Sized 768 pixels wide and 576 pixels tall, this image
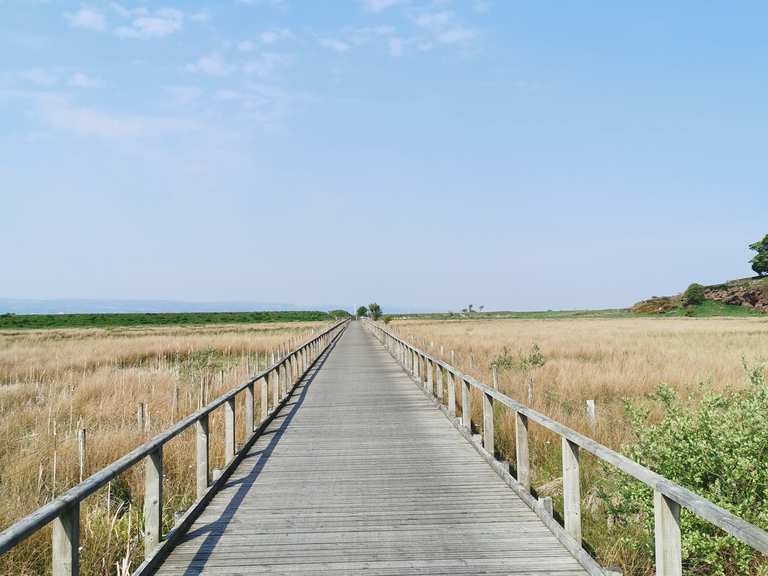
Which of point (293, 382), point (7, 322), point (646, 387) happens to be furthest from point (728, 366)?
point (7, 322)

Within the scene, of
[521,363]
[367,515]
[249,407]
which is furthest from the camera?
[521,363]

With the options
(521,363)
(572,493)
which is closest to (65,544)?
(572,493)

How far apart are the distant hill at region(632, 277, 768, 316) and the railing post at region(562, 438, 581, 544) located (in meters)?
95.7

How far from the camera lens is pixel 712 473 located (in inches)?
200

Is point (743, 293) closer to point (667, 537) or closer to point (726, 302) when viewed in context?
point (726, 302)

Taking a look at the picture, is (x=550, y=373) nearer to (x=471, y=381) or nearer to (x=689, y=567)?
(x=471, y=381)

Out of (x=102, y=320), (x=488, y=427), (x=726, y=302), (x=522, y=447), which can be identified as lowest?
(x=102, y=320)

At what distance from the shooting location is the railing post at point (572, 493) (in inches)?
187

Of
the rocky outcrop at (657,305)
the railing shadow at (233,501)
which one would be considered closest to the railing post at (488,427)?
the railing shadow at (233,501)

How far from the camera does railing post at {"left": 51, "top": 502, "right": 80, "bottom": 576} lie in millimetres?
3248

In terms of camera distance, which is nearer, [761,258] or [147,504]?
[147,504]

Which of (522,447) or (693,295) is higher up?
(693,295)

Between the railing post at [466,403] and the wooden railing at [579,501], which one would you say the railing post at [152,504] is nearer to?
the wooden railing at [579,501]

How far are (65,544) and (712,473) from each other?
478cm
